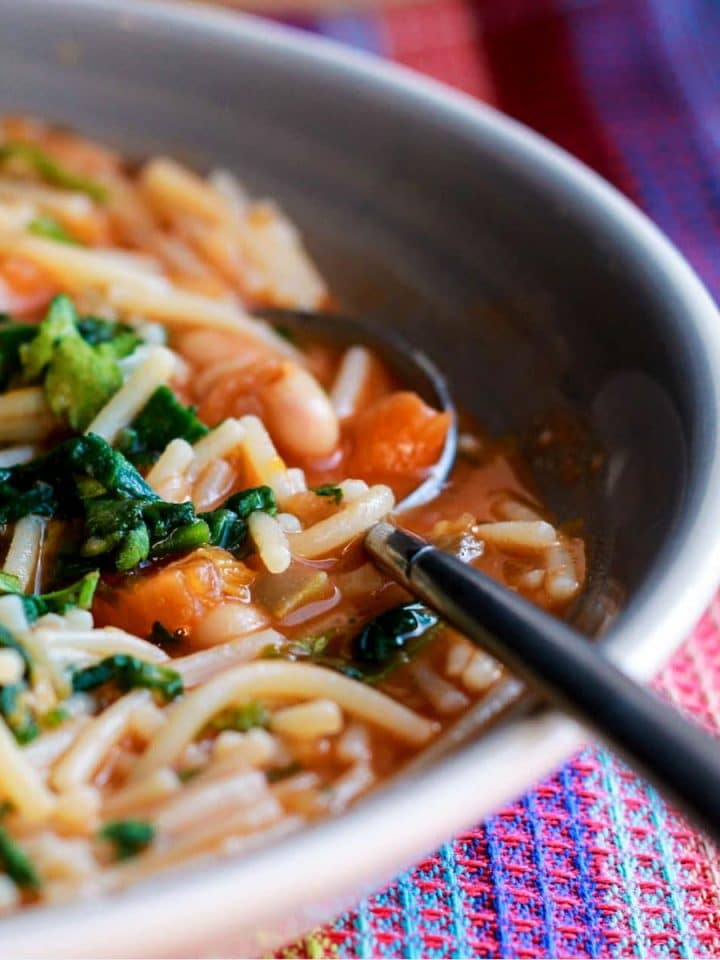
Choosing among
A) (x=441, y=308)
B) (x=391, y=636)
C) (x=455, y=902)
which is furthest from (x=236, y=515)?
(x=441, y=308)

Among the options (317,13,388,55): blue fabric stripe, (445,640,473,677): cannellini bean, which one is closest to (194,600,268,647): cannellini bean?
(445,640,473,677): cannellini bean

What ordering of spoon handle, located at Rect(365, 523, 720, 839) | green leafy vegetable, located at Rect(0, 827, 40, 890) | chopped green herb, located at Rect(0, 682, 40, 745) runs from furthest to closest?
chopped green herb, located at Rect(0, 682, 40, 745), green leafy vegetable, located at Rect(0, 827, 40, 890), spoon handle, located at Rect(365, 523, 720, 839)

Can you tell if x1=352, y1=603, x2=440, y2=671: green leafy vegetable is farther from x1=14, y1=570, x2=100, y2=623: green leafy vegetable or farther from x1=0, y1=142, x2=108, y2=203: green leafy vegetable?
x1=0, y1=142, x2=108, y2=203: green leafy vegetable

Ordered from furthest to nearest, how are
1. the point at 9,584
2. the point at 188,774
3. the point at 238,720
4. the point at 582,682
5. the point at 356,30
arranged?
the point at 356,30 → the point at 9,584 → the point at 238,720 → the point at 188,774 → the point at 582,682

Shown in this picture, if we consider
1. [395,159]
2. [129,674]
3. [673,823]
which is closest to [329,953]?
[129,674]

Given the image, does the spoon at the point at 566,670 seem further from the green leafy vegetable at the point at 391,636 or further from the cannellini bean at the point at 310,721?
the cannellini bean at the point at 310,721

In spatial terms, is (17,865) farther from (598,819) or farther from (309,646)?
(598,819)

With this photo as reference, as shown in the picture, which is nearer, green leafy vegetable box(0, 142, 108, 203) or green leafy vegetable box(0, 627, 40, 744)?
green leafy vegetable box(0, 627, 40, 744)

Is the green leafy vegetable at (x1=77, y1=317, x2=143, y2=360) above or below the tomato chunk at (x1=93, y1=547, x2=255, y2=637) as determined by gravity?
below
